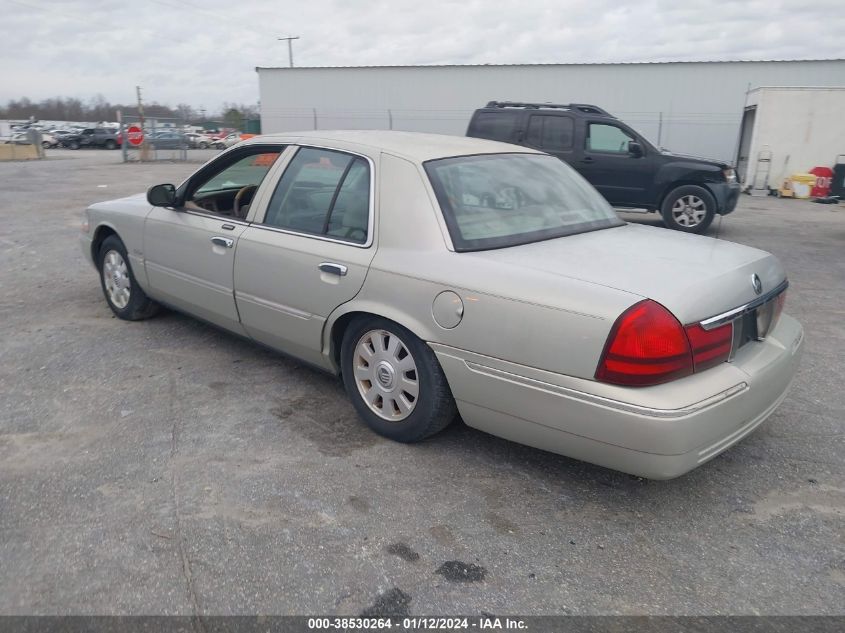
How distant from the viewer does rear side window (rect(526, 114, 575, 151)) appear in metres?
10.9

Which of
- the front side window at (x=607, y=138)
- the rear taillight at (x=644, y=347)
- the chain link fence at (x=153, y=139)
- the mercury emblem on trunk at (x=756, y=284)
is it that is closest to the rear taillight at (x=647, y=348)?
the rear taillight at (x=644, y=347)

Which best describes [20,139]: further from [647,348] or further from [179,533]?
[647,348]

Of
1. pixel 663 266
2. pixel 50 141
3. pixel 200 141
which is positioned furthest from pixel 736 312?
pixel 50 141

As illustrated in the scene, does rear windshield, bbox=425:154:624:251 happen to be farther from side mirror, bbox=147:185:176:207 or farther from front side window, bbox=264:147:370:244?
side mirror, bbox=147:185:176:207

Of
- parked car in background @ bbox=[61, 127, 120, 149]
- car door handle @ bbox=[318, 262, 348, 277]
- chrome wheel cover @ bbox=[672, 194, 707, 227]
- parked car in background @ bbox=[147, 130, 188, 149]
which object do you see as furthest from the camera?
parked car in background @ bbox=[61, 127, 120, 149]

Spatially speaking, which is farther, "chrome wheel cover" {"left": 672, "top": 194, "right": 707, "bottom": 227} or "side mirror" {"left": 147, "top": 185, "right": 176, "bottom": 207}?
"chrome wheel cover" {"left": 672, "top": 194, "right": 707, "bottom": 227}

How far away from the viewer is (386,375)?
3.47 meters

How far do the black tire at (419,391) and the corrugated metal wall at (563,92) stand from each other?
24074 mm

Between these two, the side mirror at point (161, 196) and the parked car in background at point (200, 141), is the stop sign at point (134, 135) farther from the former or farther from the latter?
the side mirror at point (161, 196)

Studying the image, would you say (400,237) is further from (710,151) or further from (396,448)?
(710,151)

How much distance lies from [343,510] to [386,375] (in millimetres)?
743

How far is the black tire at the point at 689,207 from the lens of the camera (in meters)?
10.5

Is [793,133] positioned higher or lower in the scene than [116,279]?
higher

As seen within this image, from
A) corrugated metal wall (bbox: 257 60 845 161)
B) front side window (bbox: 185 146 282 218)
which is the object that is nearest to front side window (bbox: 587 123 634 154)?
front side window (bbox: 185 146 282 218)
